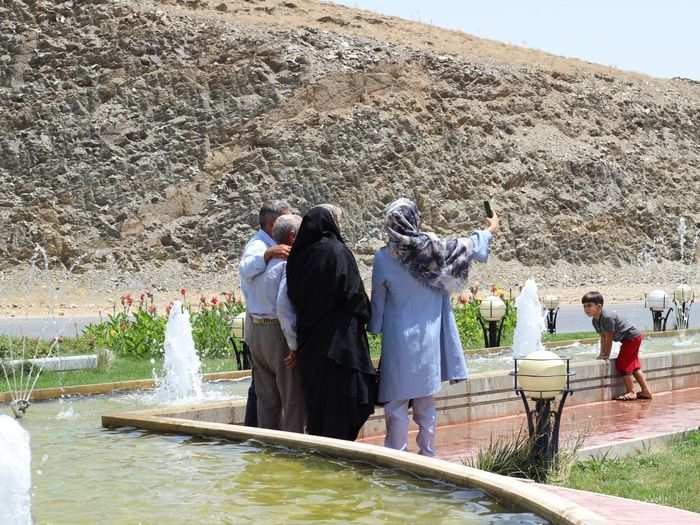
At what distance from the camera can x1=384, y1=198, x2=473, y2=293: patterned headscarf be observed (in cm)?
723

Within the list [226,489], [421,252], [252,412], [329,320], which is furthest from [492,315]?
[226,489]

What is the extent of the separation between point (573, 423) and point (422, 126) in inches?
1580

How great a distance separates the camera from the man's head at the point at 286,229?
296 inches

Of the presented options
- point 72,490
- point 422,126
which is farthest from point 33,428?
point 422,126

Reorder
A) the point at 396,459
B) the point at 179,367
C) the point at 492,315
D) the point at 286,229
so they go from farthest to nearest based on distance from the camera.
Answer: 1. the point at 492,315
2. the point at 179,367
3. the point at 286,229
4. the point at 396,459

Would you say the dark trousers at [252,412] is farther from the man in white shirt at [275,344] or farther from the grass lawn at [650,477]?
the grass lawn at [650,477]

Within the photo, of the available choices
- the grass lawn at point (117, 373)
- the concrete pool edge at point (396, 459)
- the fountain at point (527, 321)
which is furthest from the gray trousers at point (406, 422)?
the fountain at point (527, 321)

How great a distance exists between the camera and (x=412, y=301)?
738 centimetres

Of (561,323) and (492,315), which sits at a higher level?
(492,315)

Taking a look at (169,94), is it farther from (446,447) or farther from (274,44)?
(446,447)

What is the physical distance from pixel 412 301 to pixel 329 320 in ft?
1.76

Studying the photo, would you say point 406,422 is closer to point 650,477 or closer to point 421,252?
point 421,252

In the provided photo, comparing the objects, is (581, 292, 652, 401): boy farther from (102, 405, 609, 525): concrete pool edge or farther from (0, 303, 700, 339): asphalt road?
(0, 303, 700, 339): asphalt road

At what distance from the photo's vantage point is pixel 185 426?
7.43 meters
